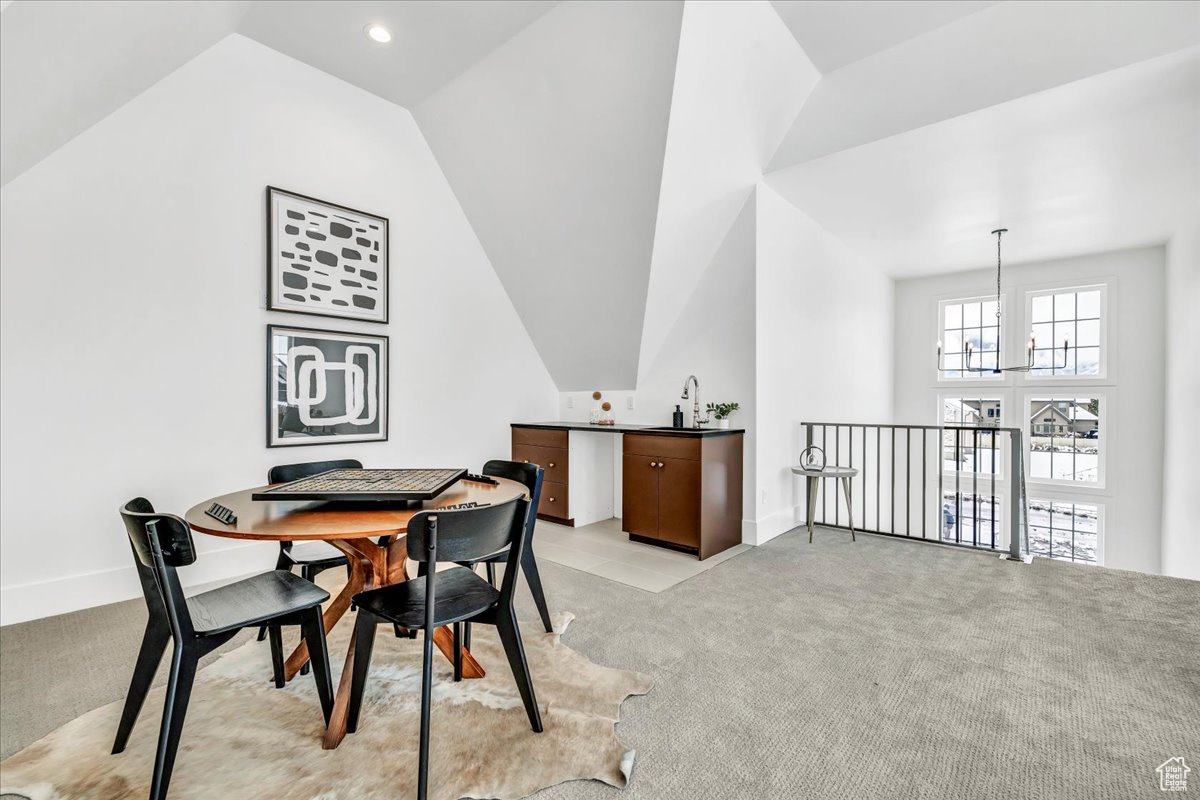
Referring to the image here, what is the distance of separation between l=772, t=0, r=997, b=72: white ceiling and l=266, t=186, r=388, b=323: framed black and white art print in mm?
3020

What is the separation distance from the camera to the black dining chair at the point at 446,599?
1506 millimetres

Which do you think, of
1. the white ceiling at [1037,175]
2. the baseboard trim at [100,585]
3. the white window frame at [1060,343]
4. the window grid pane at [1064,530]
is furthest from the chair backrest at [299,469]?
the white window frame at [1060,343]

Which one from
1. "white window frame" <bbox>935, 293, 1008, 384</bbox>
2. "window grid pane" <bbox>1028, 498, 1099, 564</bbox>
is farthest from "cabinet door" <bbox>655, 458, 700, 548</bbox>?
"window grid pane" <bbox>1028, 498, 1099, 564</bbox>

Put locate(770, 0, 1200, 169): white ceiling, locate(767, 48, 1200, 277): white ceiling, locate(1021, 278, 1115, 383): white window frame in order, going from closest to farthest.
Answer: locate(770, 0, 1200, 169): white ceiling
locate(767, 48, 1200, 277): white ceiling
locate(1021, 278, 1115, 383): white window frame

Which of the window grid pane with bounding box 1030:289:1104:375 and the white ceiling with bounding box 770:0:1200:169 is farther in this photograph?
the window grid pane with bounding box 1030:289:1104:375

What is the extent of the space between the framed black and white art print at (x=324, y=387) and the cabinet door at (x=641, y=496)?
191 cm

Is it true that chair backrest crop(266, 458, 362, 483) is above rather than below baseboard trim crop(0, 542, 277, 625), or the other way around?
above

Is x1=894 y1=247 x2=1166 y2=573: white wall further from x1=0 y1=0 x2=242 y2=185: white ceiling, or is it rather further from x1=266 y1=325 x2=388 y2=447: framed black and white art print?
x1=0 y1=0 x2=242 y2=185: white ceiling

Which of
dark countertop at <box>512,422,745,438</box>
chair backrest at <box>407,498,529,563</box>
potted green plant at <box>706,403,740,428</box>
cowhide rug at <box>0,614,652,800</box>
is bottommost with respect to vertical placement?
cowhide rug at <box>0,614,652,800</box>

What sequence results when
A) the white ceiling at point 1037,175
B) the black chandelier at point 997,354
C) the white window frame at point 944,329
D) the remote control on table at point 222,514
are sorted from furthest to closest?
the white window frame at point 944,329, the black chandelier at point 997,354, the white ceiling at point 1037,175, the remote control on table at point 222,514

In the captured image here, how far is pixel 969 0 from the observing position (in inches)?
109

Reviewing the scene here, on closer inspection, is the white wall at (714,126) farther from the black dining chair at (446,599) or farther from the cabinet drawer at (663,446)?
the black dining chair at (446,599)

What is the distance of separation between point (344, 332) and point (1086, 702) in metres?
4.32

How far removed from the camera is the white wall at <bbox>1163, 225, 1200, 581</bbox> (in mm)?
4230
